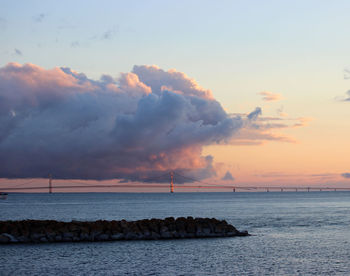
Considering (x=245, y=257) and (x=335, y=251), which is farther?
(x=335, y=251)

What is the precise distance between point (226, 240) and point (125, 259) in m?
12.3

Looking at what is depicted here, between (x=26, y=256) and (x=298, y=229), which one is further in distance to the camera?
(x=298, y=229)

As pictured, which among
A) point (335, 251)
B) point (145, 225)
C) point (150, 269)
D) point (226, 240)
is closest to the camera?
point (150, 269)

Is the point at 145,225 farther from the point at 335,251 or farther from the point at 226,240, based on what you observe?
the point at 335,251

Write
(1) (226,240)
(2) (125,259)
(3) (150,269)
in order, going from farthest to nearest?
(1) (226,240), (2) (125,259), (3) (150,269)

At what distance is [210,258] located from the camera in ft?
110

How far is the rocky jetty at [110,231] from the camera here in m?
41.4

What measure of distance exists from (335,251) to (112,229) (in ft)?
60.4

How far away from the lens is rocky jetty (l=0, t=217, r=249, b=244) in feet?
136

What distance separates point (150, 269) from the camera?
97.1 feet

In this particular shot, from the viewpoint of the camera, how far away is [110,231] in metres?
43.2

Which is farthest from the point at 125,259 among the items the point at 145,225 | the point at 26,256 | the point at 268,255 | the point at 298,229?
the point at 298,229

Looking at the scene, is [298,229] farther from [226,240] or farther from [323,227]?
[226,240]

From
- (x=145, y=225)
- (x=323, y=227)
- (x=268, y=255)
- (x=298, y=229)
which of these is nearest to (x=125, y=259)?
(x=268, y=255)
